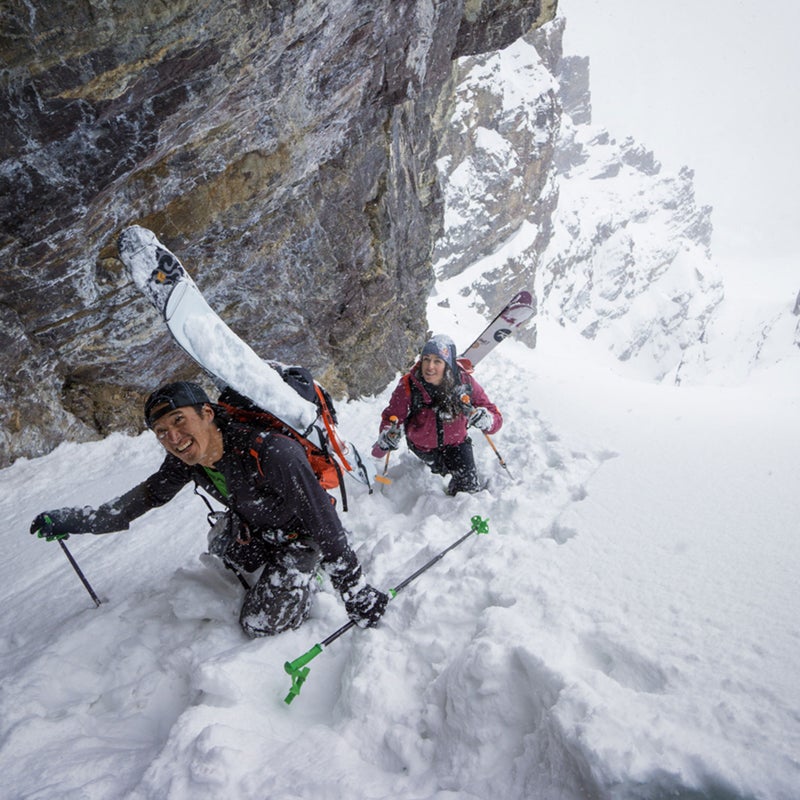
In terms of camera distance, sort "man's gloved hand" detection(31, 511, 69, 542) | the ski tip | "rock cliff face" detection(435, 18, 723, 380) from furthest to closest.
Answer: "rock cliff face" detection(435, 18, 723, 380), the ski tip, "man's gloved hand" detection(31, 511, 69, 542)

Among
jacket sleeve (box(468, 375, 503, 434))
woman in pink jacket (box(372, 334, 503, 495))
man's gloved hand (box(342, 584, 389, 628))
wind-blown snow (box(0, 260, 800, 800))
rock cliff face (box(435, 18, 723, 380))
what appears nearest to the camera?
wind-blown snow (box(0, 260, 800, 800))

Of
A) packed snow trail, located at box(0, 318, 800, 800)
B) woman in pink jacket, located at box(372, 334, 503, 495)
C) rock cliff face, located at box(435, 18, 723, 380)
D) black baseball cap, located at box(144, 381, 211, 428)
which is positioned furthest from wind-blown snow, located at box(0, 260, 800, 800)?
rock cliff face, located at box(435, 18, 723, 380)

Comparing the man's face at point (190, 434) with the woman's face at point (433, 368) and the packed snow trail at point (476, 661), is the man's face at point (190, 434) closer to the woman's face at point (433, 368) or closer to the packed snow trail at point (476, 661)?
the packed snow trail at point (476, 661)

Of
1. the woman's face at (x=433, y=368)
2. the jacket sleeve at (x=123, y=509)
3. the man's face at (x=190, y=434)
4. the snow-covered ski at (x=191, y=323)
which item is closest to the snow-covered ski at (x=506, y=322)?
the woman's face at (x=433, y=368)

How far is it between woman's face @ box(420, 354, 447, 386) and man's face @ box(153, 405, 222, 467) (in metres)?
2.69

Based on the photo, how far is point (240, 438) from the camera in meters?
2.97

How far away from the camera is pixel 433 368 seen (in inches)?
198

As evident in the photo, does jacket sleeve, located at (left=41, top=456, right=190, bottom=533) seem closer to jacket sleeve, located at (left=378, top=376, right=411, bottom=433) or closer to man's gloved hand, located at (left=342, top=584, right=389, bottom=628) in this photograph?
man's gloved hand, located at (left=342, top=584, right=389, bottom=628)

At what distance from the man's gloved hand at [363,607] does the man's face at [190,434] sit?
4.35ft

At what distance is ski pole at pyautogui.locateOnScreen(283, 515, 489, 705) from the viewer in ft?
8.25

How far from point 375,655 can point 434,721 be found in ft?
1.86

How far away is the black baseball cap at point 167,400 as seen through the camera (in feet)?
8.75

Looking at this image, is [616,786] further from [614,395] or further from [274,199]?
[274,199]

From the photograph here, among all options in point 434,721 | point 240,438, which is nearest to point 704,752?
point 434,721
